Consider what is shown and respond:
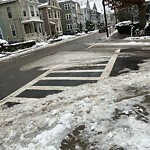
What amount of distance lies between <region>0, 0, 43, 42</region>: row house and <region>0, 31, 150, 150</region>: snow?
37.3 metres

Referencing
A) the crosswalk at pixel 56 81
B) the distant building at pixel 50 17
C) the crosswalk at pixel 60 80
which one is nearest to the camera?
the crosswalk at pixel 56 81

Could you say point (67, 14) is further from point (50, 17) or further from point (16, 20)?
point (16, 20)

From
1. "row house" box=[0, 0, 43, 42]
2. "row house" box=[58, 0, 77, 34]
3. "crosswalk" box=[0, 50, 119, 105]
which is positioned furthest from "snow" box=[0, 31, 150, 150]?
"row house" box=[58, 0, 77, 34]

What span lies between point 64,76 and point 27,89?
1913 mm

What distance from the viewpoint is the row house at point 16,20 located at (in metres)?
41.8

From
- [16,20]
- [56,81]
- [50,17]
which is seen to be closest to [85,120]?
[56,81]

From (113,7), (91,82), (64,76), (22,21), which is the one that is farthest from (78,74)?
(22,21)

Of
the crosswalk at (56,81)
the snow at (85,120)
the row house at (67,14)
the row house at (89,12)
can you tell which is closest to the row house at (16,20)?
the row house at (67,14)

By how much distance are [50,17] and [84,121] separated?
54.3 metres

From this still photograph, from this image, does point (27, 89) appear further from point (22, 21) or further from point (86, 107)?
point (22, 21)

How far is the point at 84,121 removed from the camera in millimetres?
5008

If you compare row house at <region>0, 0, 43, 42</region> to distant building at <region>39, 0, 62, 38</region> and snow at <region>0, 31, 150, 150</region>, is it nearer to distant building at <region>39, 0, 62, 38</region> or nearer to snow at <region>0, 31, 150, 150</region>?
distant building at <region>39, 0, 62, 38</region>

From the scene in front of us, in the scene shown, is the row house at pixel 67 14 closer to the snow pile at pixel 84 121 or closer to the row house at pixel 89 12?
the row house at pixel 89 12

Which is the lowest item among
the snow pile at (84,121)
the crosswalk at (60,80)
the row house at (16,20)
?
the crosswalk at (60,80)
